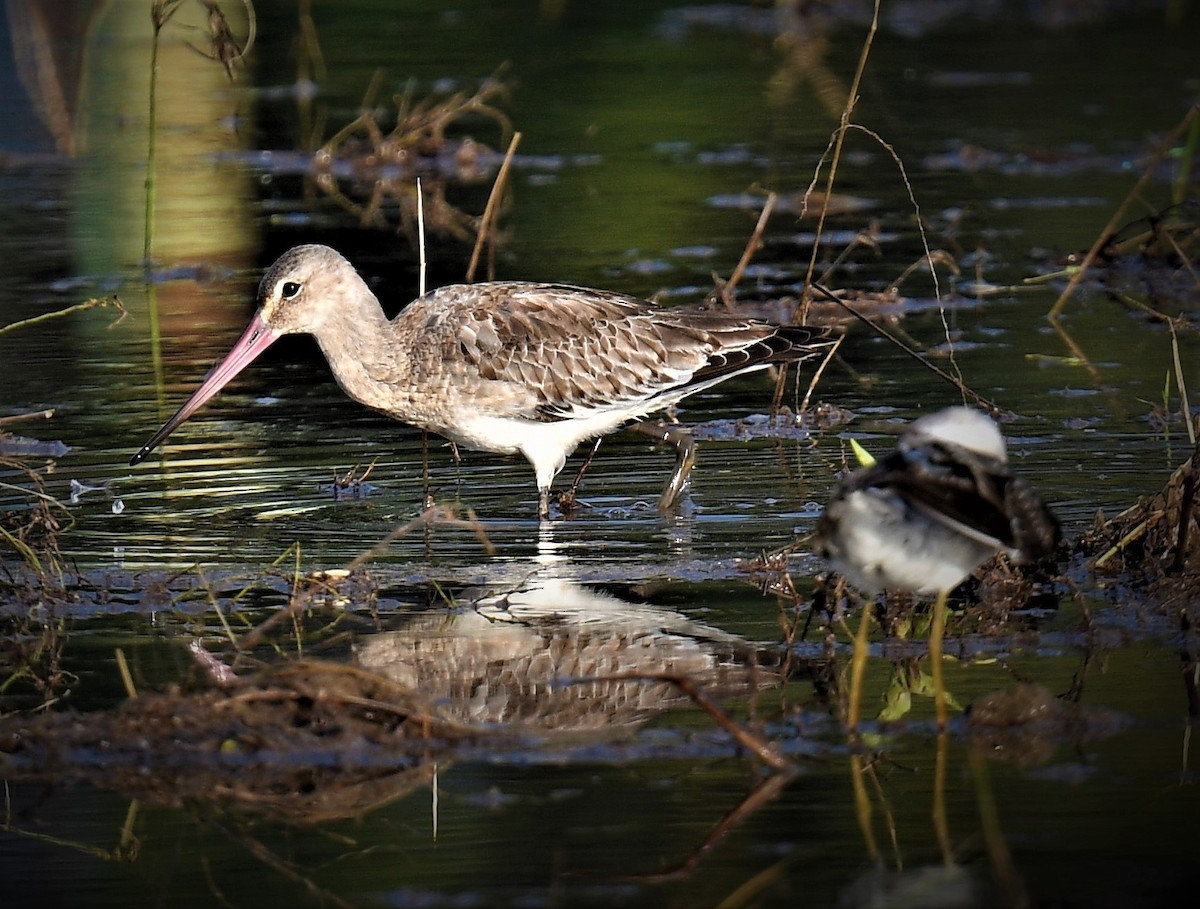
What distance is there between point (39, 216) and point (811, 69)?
822cm

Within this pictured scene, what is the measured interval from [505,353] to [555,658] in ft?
8.51

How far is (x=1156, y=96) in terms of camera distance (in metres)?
18.0

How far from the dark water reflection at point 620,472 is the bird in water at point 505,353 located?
33cm

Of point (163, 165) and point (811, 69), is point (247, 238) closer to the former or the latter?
point (163, 165)

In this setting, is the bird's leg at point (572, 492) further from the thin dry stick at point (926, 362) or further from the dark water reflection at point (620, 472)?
the thin dry stick at point (926, 362)

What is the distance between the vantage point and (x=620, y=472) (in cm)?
938

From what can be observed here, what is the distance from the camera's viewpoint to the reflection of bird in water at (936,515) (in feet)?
18.0

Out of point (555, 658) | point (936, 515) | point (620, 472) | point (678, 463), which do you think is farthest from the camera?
point (620, 472)

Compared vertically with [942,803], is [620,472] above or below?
below

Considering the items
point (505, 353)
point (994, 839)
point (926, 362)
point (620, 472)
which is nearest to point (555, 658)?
point (994, 839)

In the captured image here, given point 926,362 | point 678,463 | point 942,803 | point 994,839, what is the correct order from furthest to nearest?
point 678,463 → point 926,362 → point 942,803 → point 994,839

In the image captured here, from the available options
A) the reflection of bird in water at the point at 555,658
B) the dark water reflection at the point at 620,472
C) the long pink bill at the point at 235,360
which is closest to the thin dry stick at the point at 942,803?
the dark water reflection at the point at 620,472

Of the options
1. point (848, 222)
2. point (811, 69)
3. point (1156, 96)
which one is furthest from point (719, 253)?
point (811, 69)

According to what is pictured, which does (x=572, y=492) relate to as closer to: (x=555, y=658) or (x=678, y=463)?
(x=678, y=463)
